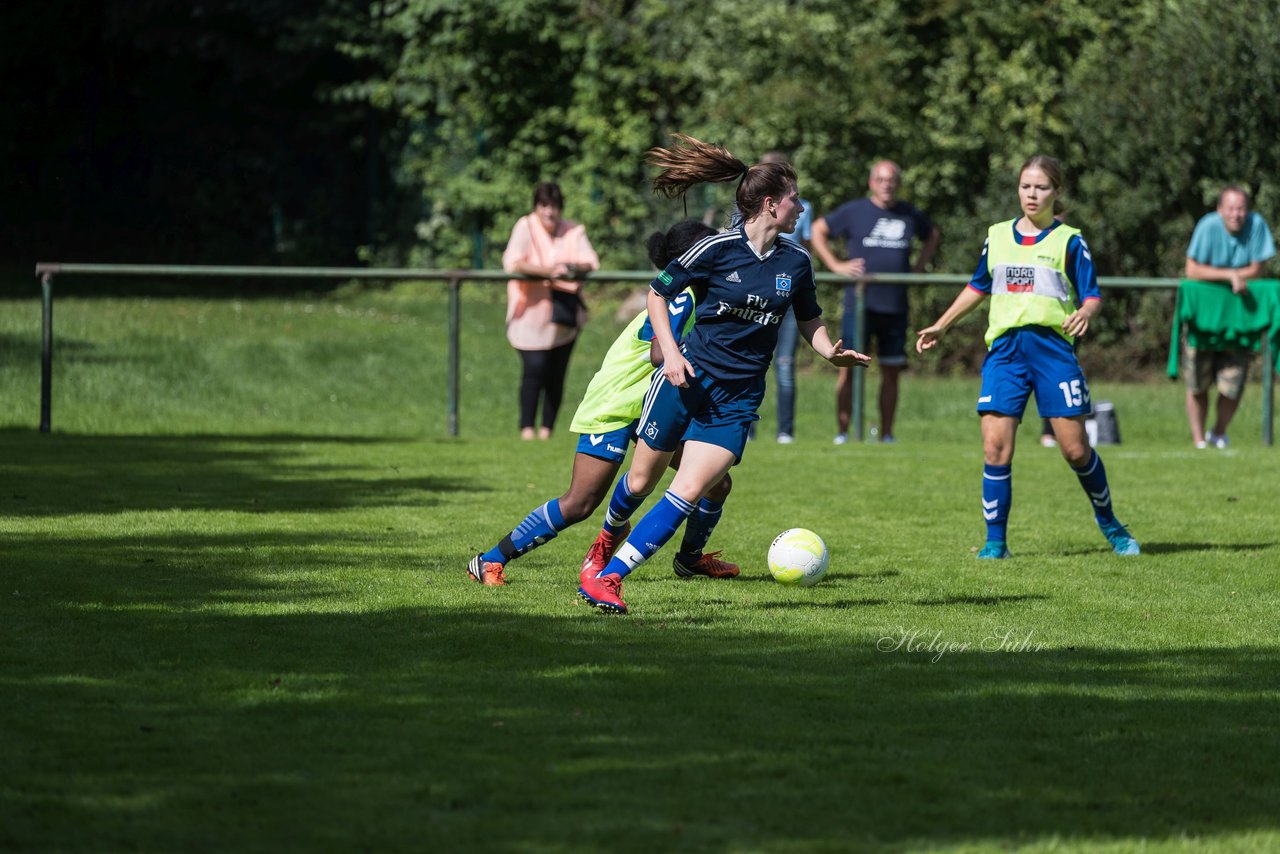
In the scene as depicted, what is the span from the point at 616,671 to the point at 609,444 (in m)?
1.89

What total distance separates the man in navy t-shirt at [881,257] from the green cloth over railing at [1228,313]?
217 cm

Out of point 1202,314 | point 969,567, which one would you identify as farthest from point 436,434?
point 969,567

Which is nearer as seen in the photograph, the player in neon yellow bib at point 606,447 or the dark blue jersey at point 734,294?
the dark blue jersey at point 734,294

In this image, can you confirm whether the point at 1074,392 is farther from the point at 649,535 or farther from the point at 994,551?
the point at 649,535

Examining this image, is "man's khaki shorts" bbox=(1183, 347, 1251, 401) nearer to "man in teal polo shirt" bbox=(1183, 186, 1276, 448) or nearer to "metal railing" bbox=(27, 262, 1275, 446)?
"man in teal polo shirt" bbox=(1183, 186, 1276, 448)

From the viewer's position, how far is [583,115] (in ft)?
97.3

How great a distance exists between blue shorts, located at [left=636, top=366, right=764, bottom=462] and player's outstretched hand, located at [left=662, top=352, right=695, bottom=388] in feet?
0.81

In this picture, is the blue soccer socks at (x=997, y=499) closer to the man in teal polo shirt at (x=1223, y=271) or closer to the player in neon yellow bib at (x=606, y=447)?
the player in neon yellow bib at (x=606, y=447)

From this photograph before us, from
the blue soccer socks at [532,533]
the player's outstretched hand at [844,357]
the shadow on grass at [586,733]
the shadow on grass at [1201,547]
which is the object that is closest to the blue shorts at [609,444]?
the blue soccer socks at [532,533]

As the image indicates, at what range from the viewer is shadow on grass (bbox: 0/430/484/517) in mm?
11061

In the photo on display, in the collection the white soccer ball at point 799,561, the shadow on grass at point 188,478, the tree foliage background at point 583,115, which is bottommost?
the shadow on grass at point 188,478

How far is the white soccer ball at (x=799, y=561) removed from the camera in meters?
8.15

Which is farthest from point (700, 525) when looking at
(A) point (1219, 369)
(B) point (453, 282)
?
(A) point (1219, 369)

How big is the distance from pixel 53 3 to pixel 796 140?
15.3 metres
